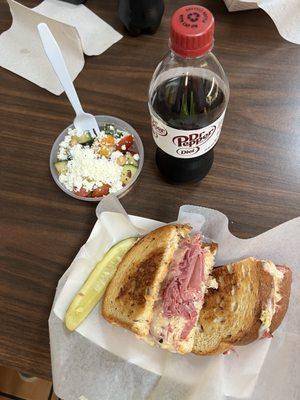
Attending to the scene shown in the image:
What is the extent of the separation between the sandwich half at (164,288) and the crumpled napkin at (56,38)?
1.65 feet

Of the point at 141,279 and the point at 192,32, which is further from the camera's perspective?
the point at 141,279

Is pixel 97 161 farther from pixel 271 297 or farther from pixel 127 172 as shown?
pixel 271 297

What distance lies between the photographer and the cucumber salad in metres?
0.84

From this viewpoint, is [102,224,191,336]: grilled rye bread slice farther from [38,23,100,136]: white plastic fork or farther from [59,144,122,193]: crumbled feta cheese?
[38,23,100,136]: white plastic fork

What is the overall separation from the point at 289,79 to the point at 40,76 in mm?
610

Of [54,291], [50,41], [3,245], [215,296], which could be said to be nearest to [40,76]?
[50,41]

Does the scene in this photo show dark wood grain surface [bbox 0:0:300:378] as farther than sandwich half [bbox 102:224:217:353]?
Yes

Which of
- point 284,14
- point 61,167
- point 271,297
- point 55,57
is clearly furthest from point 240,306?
point 284,14

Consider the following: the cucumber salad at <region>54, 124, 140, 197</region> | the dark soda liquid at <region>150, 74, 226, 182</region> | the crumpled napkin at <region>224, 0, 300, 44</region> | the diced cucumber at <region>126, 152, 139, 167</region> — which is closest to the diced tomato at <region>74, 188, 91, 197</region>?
the cucumber salad at <region>54, 124, 140, 197</region>

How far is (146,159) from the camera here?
904 millimetres

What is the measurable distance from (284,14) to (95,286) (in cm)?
81

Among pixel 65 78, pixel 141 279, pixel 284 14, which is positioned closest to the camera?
pixel 141 279

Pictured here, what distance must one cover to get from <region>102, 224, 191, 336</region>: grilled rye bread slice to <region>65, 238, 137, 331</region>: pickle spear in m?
0.02

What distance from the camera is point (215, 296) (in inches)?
27.8
